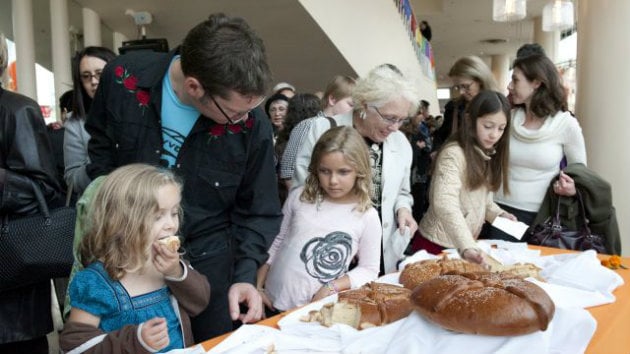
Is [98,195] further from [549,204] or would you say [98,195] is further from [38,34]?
[38,34]

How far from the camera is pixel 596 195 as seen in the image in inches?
105

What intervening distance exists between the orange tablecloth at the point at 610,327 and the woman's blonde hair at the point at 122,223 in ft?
1.03

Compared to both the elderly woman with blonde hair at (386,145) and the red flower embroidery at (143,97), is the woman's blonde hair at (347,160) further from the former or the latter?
the red flower embroidery at (143,97)

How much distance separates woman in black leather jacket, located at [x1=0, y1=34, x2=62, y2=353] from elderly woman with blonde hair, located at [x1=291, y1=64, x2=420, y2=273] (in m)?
1.04

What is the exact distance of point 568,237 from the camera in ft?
8.63

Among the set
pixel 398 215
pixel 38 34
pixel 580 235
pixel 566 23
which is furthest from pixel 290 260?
pixel 38 34

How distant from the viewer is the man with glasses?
1646 millimetres

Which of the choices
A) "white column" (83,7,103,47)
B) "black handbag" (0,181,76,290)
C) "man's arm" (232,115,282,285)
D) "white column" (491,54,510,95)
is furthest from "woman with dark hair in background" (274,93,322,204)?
"white column" (491,54,510,95)

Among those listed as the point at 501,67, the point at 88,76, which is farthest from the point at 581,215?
the point at 501,67

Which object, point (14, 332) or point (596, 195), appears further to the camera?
point (596, 195)

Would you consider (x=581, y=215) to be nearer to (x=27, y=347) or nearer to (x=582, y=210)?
(x=582, y=210)

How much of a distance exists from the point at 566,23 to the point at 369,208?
15.1 feet

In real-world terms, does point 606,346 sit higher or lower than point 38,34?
lower

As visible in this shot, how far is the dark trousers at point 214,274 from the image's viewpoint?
1759 millimetres
